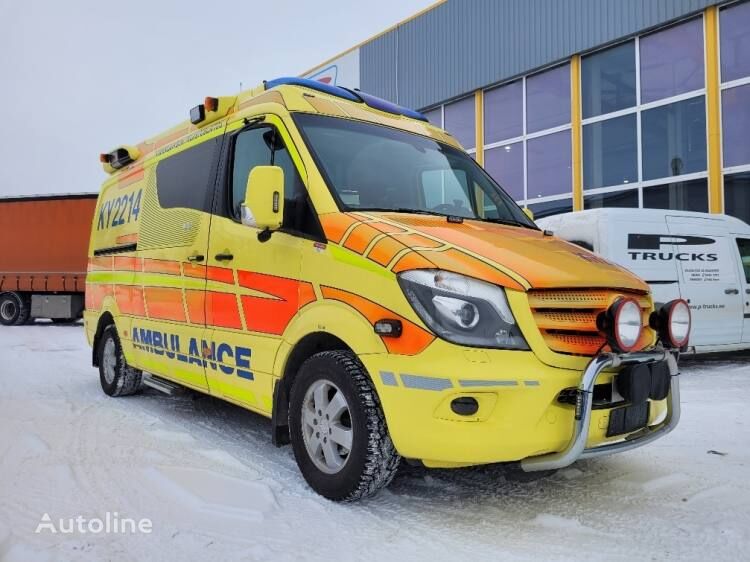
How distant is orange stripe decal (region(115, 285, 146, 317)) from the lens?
5270 mm

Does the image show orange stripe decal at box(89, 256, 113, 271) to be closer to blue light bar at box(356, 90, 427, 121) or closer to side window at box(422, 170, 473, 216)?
blue light bar at box(356, 90, 427, 121)

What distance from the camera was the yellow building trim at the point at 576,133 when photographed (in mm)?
13352

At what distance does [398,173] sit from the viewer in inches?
151

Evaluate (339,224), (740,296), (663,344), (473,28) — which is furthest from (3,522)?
(473,28)

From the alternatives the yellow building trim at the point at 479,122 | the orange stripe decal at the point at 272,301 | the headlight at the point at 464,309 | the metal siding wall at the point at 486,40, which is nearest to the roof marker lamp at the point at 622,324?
the headlight at the point at 464,309

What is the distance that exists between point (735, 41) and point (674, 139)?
1.93 meters

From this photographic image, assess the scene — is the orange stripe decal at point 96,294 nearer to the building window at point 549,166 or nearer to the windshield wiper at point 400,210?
the windshield wiper at point 400,210

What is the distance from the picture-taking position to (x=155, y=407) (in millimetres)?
5488

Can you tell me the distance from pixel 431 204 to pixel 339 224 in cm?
87

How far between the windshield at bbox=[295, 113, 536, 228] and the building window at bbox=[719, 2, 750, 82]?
922 cm

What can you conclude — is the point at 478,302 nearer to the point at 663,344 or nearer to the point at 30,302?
the point at 663,344

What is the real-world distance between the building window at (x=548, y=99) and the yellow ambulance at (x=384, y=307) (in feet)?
33.8

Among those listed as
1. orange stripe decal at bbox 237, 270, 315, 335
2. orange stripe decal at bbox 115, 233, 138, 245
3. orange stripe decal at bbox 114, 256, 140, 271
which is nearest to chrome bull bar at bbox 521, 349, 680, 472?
orange stripe decal at bbox 237, 270, 315, 335

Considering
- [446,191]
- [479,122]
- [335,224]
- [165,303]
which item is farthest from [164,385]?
[479,122]
